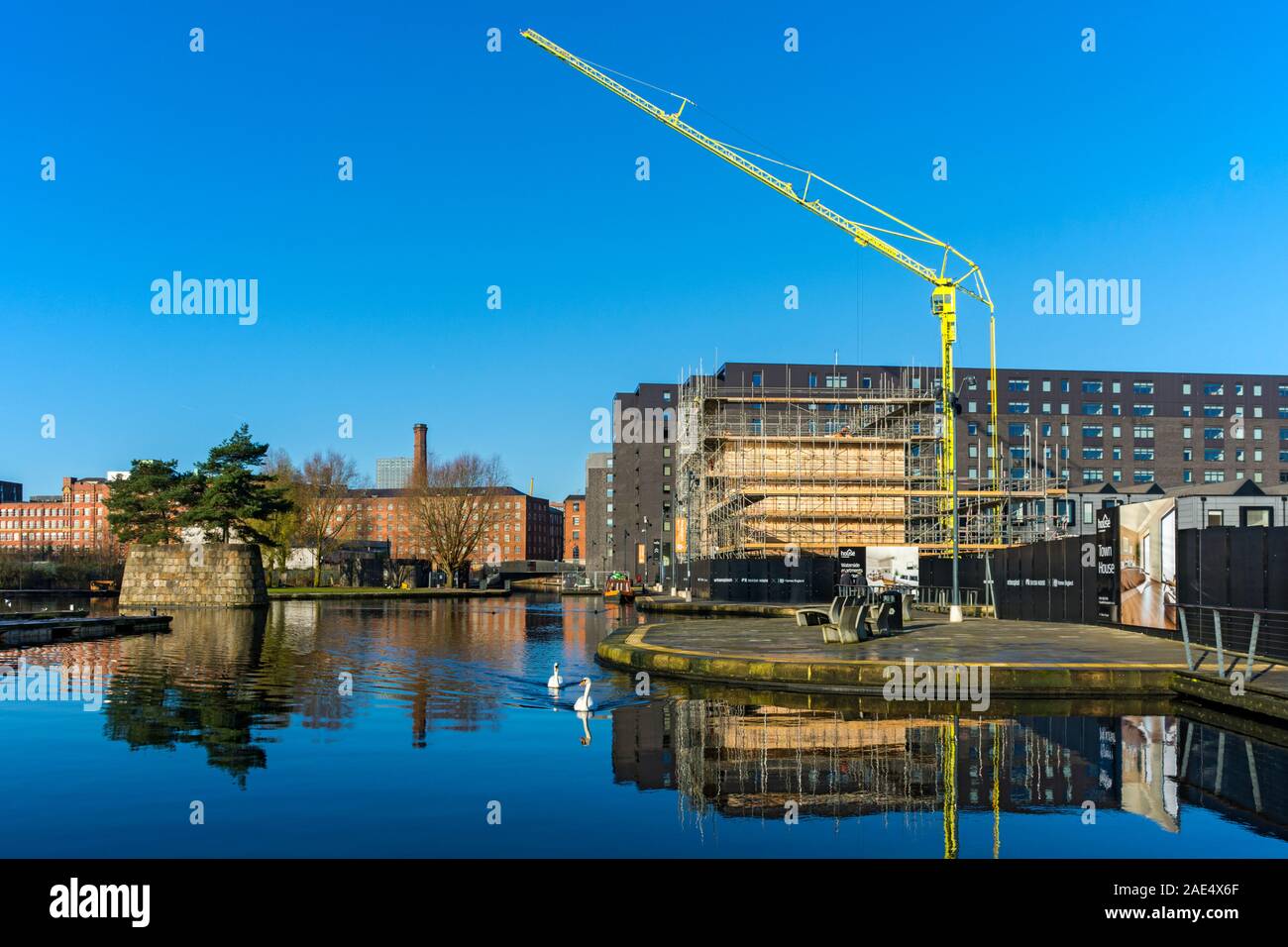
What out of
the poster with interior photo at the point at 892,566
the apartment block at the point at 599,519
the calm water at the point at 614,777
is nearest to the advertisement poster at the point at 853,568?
the poster with interior photo at the point at 892,566

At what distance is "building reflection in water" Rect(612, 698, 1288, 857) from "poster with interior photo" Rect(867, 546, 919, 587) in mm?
36755

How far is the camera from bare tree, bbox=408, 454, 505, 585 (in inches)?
4008

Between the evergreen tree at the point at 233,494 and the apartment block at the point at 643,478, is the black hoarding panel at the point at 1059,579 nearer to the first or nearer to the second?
the evergreen tree at the point at 233,494

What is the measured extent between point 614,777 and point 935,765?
348cm

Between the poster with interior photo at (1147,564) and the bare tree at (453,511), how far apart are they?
7846cm

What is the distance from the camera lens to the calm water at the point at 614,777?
333 inches

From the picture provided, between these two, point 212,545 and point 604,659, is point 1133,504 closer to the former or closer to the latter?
point 604,659

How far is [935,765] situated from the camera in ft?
38.2

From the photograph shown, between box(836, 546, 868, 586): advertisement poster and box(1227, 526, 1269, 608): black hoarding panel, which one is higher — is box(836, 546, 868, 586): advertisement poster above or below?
below

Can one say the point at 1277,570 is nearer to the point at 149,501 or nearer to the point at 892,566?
the point at 892,566

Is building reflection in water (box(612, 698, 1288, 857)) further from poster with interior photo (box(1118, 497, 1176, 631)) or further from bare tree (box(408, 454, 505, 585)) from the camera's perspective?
bare tree (box(408, 454, 505, 585))

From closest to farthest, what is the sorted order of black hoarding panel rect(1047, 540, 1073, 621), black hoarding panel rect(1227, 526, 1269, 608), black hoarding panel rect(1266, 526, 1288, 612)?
1. black hoarding panel rect(1266, 526, 1288, 612)
2. black hoarding panel rect(1227, 526, 1269, 608)
3. black hoarding panel rect(1047, 540, 1073, 621)

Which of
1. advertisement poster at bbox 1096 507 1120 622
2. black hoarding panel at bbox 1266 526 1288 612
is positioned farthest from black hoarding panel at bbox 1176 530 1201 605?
advertisement poster at bbox 1096 507 1120 622

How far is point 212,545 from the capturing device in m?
64.6
